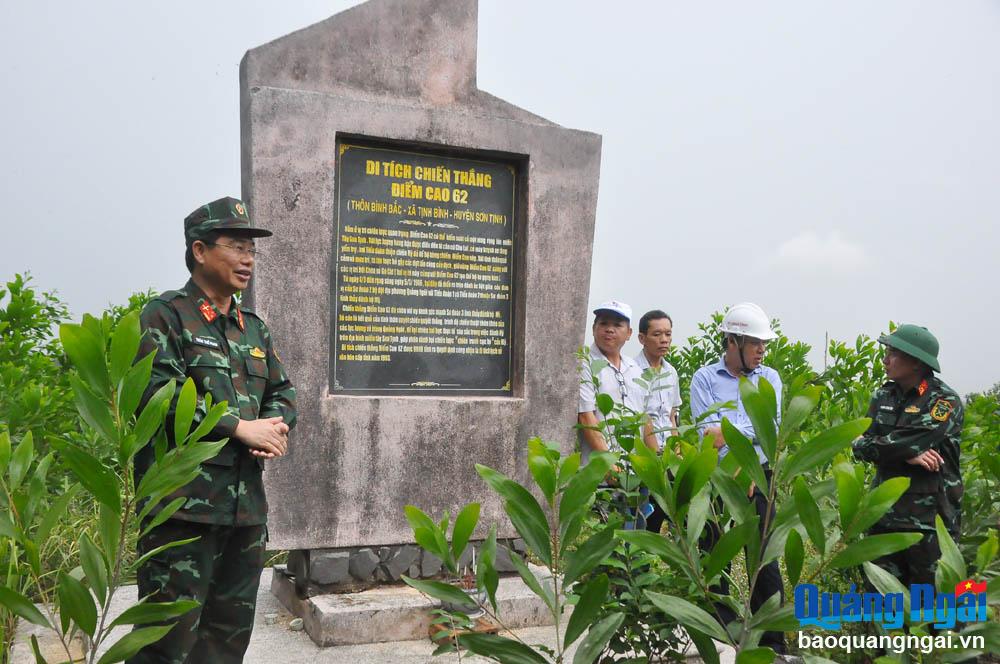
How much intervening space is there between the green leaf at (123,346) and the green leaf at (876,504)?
1.19m

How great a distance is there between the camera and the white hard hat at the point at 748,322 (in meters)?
4.14

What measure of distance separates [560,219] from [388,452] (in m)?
1.53

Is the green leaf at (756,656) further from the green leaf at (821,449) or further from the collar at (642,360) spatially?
the collar at (642,360)

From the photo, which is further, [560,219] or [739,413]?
[560,219]

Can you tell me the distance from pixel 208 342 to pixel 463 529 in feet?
5.31

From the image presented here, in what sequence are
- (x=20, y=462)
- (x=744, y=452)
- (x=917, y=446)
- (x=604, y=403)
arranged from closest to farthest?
(x=744, y=452) → (x=20, y=462) → (x=604, y=403) → (x=917, y=446)

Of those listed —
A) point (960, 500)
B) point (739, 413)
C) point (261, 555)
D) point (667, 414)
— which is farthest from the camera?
point (667, 414)

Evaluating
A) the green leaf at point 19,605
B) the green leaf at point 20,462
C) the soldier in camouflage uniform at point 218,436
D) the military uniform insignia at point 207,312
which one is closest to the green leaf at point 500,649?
the green leaf at point 19,605

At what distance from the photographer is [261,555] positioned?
3.01 meters

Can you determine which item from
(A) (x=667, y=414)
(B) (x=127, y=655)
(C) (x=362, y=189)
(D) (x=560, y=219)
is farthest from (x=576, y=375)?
(B) (x=127, y=655)

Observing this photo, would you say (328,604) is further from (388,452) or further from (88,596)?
(88,596)

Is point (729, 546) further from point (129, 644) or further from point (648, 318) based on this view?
→ point (648, 318)

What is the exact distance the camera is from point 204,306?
2.97 m

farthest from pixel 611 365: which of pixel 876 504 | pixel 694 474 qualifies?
pixel 876 504
